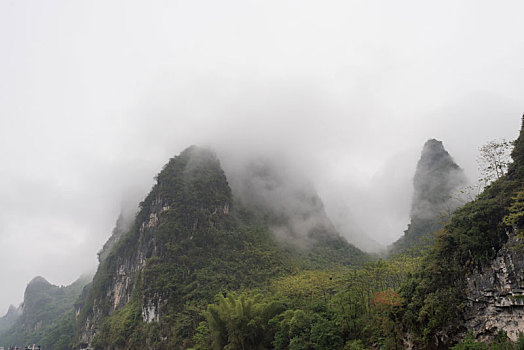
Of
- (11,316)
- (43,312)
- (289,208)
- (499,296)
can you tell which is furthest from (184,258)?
(11,316)

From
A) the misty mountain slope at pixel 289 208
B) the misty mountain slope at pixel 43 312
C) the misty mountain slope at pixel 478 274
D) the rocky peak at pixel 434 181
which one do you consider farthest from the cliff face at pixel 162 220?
the misty mountain slope at pixel 478 274

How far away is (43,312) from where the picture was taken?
333 ft

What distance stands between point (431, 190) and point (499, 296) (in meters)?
49.4

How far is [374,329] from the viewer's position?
20719 mm

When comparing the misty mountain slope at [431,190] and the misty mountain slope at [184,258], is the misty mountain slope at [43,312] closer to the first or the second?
the misty mountain slope at [184,258]

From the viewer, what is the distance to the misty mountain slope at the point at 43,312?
3381 inches

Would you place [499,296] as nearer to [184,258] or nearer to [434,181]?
[184,258]

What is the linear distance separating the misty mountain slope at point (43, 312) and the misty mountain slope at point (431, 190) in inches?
2879

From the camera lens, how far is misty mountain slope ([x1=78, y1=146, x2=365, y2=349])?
40531 mm

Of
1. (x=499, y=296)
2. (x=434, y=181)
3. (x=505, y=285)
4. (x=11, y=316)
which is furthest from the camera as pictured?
(x=11, y=316)

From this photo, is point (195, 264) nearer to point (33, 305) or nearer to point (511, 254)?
point (511, 254)

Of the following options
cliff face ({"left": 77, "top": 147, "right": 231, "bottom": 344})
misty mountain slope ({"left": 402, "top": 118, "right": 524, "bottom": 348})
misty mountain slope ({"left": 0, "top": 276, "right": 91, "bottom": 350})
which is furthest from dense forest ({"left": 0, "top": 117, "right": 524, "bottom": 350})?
misty mountain slope ({"left": 0, "top": 276, "right": 91, "bottom": 350})

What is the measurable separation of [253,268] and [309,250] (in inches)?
638

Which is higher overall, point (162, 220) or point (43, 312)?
point (162, 220)
